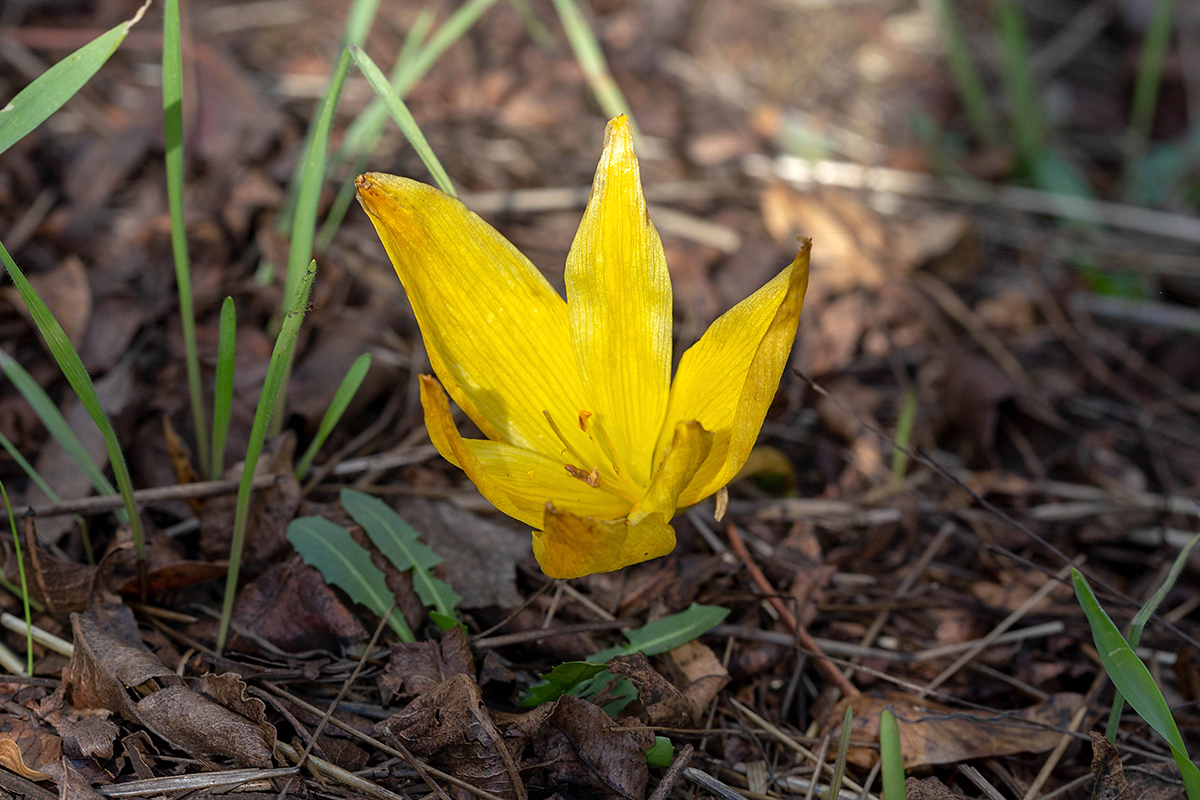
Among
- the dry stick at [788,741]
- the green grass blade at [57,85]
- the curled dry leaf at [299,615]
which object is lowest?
the dry stick at [788,741]

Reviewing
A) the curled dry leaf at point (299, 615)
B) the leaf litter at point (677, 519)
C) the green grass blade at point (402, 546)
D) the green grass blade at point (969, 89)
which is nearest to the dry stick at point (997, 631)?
the leaf litter at point (677, 519)

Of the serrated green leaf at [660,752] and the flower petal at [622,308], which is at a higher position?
the flower petal at [622,308]

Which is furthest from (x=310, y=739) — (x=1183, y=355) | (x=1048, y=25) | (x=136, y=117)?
(x=1048, y=25)

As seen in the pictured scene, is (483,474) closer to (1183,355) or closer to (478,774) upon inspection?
(478,774)

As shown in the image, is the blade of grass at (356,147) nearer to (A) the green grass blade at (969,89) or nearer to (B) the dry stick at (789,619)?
(B) the dry stick at (789,619)

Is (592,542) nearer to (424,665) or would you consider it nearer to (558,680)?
(558,680)

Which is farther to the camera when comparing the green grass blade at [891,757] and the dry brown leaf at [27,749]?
the dry brown leaf at [27,749]

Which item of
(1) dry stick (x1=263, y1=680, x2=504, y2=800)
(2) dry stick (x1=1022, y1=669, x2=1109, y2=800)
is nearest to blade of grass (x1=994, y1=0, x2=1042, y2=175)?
(2) dry stick (x1=1022, y1=669, x2=1109, y2=800)

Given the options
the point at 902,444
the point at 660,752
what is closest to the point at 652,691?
the point at 660,752
